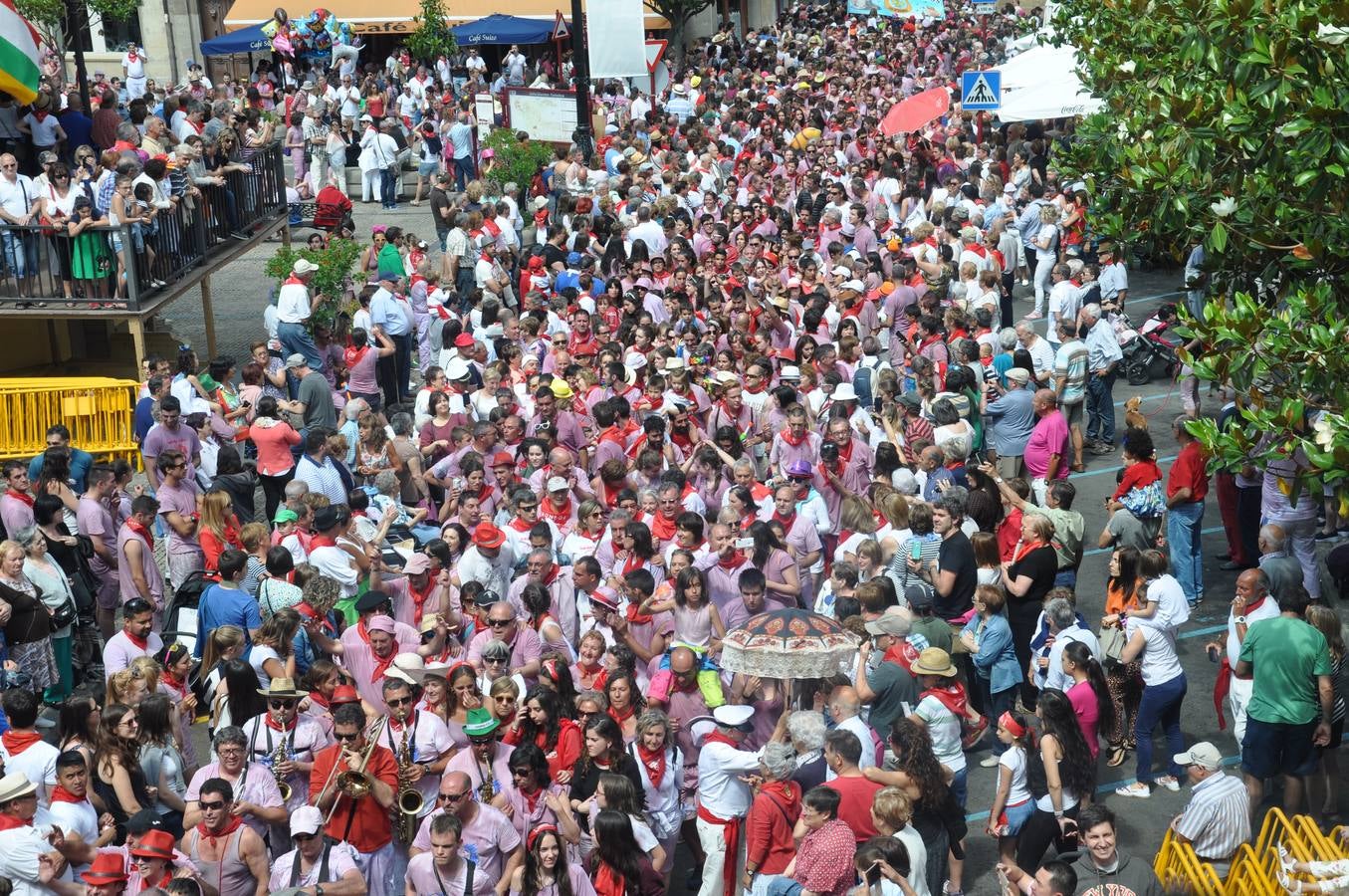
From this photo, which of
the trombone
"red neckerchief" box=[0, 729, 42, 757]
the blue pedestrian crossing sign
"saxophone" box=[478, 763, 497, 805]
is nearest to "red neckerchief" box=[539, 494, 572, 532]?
the trombone

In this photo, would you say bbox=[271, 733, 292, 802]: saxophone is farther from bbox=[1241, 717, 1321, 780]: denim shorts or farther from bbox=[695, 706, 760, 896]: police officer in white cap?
bbox=[1241, 717, 1321, 780]: denim shorts

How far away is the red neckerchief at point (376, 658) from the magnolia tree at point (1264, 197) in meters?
4.63

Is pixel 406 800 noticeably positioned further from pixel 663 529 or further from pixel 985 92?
pixel 985 92

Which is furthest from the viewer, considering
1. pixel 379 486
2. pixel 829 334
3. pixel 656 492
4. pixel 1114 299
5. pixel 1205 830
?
pixel 1114 299

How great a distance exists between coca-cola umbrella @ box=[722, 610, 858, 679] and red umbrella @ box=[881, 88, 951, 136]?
54.6ft

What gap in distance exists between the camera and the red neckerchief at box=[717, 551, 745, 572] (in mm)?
10211

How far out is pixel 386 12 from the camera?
40406 millimetres

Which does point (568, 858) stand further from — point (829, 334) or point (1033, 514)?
point (829, 334)

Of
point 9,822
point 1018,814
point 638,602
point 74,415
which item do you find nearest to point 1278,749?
point 1018,814

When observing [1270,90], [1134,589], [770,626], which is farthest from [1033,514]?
[1270,90]

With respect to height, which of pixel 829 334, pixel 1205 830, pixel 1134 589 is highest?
pixel 829 334

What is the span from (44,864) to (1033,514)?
617cm

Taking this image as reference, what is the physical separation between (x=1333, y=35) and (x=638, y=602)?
16.2ft

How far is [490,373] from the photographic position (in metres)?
13.8
